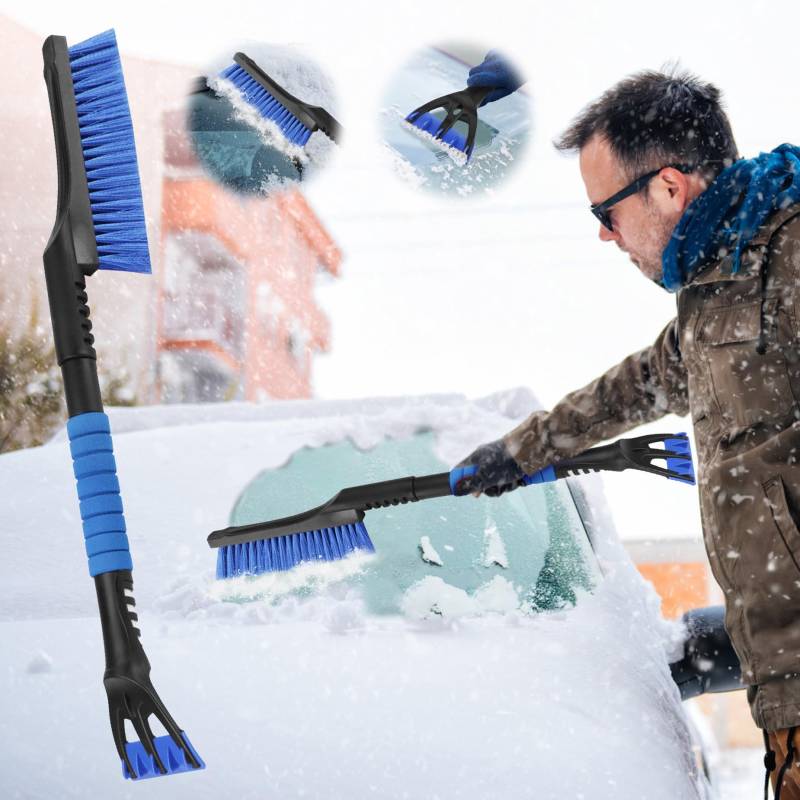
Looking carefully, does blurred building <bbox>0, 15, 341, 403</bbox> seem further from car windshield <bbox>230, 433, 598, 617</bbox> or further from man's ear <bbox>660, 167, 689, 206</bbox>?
man's ear <bbox>660, 167, 689, 206</bbox>

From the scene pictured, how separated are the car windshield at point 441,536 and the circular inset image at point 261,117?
1.06 m

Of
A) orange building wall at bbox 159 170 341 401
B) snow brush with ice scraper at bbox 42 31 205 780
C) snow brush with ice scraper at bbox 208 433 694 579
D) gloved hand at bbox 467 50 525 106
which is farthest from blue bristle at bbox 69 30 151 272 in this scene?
orange building wall at bbox 159 170 341 401

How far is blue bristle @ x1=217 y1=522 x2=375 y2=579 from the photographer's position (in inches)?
74.7

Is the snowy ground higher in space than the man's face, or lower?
lower

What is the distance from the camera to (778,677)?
1.05 metres

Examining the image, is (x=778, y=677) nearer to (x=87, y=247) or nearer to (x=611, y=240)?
(x=611, y=240)

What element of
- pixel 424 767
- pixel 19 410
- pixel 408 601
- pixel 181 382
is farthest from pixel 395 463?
pixel 181 382

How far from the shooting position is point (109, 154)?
4.88 ft

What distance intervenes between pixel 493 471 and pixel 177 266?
8.30 meters

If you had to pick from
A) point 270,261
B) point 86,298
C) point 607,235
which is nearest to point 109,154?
point 86,298

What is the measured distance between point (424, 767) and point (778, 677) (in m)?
0.60

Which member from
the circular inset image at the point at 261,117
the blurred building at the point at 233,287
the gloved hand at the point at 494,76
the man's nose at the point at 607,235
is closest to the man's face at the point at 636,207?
the man's nose at the point at 607,235

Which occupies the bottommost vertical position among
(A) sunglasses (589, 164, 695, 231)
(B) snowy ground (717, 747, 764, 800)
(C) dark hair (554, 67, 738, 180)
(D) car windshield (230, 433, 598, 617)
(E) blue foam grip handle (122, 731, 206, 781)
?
(B) snowy ground (717, 747, 764, 800)

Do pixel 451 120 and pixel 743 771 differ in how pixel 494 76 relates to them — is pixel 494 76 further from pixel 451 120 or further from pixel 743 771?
pixel 743 771
